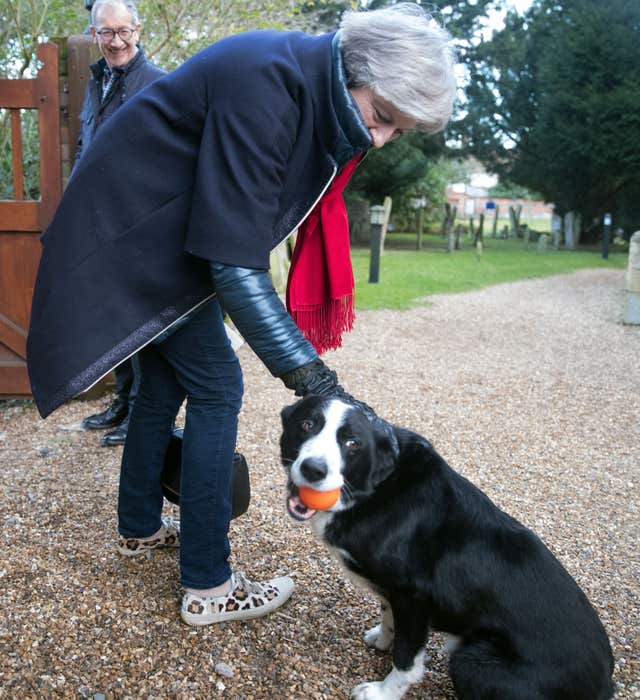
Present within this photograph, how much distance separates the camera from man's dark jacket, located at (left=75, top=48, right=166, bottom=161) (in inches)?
152

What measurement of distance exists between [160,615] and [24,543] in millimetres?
879

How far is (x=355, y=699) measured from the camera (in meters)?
2.19

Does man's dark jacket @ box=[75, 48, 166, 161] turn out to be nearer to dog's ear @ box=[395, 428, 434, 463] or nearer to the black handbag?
the black handbag

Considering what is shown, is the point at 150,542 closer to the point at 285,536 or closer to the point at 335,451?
the point at 285,536

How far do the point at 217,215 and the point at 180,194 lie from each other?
0.23 metres

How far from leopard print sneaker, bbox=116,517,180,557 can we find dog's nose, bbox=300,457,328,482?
3.99 feet

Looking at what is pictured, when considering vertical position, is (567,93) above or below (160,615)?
above

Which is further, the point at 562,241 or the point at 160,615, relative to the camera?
the point at 562,241

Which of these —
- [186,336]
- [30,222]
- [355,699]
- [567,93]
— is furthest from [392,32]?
[567,93]

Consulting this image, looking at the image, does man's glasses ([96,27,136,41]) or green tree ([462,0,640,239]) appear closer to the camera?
man's glasses ([96,27,136,41])

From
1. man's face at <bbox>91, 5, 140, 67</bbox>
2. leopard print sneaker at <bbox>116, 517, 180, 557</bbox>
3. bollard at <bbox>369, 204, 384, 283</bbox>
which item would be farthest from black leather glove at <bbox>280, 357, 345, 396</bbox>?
bollard at <bbox>369, 204, 384, 283</bbox>

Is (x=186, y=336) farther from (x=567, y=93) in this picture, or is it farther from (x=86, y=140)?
(x=567, y=93)

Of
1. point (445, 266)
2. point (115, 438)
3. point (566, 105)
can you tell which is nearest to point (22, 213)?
point (115, 438)

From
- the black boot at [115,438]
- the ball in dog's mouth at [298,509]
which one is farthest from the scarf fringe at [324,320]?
the black boot at [115,438]
